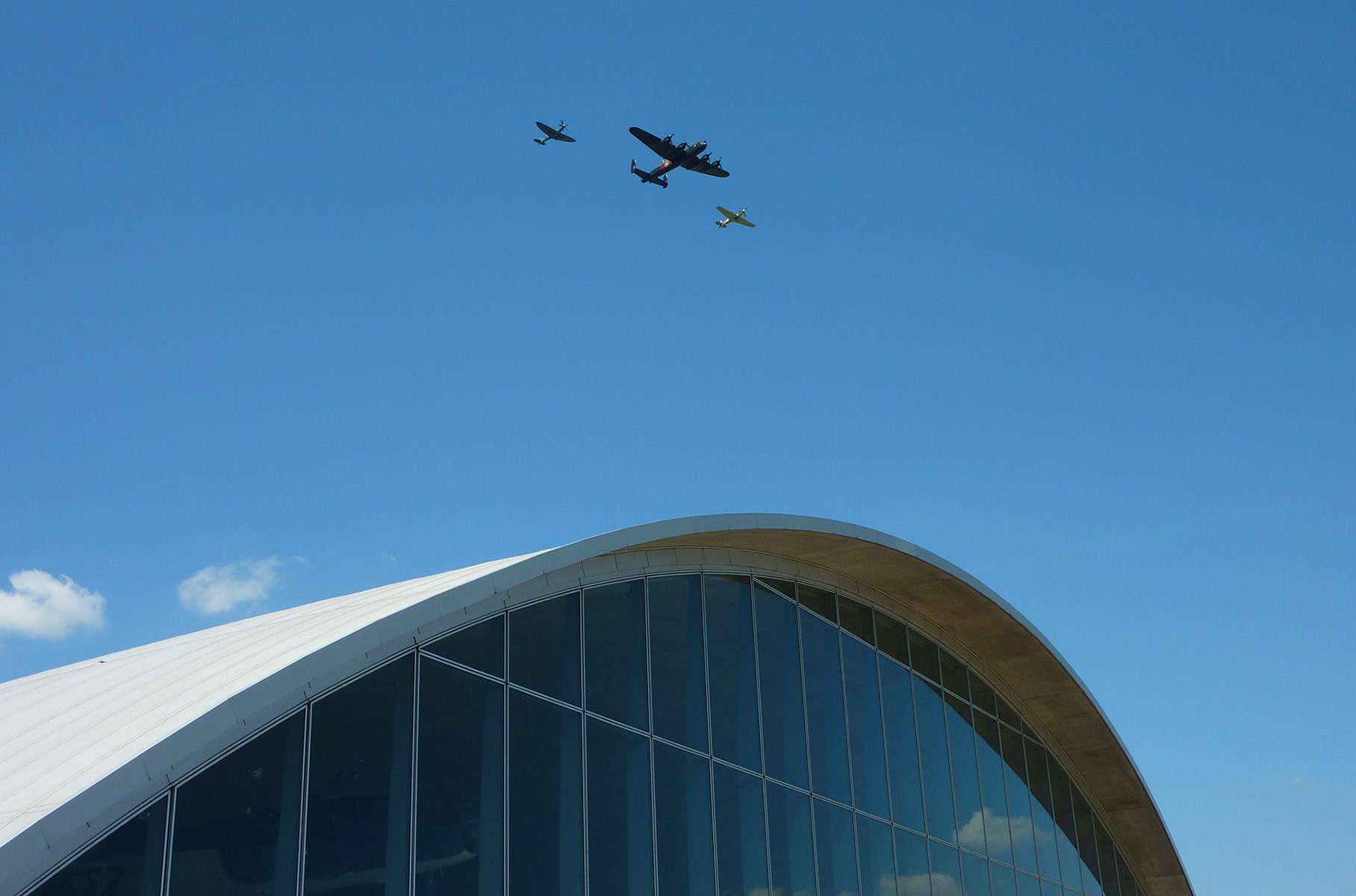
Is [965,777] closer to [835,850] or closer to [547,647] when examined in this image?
[835,850]

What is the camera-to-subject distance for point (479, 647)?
13445mm

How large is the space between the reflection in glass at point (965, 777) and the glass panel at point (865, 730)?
2.93 m

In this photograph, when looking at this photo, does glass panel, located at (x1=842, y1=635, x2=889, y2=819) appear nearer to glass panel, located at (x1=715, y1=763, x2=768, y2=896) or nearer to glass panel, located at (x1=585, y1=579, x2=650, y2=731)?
glass panel, located at (x1=715, y1=763, x2=768, y2=896)

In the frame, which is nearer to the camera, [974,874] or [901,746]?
[901,746]

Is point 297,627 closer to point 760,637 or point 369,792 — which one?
point 369,792

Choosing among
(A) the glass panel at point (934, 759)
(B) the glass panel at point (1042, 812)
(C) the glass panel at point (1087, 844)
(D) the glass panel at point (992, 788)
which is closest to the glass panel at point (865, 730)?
(A) the glass panel at point (934, 759)

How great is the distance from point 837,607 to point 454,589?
10.7m

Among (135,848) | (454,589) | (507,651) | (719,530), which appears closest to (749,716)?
(719,530)

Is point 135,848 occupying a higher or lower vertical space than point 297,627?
lower

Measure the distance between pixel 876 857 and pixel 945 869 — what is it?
2.80 meters

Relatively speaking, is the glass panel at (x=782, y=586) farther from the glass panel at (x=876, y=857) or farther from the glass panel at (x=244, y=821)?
the glass panel at (x=244, y=821)

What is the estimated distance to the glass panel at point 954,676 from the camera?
82.3 ft

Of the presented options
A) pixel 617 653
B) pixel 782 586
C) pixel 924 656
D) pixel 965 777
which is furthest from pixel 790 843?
pixel 965 777

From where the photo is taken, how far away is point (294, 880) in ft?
34.9
